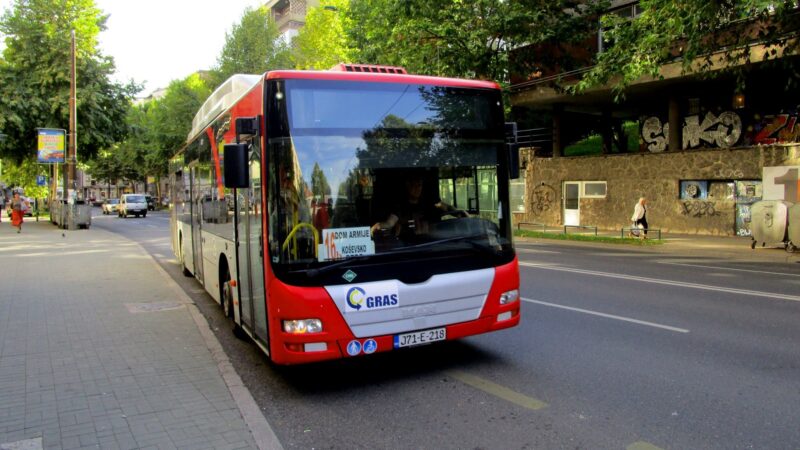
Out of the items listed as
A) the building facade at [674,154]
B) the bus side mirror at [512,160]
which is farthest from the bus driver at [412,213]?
the building facade at [674,154]

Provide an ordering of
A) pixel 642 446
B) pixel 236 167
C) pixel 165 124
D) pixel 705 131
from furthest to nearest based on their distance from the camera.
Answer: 1. pixel 165 124
2. pixel 705 131
3. pixel 236 167
4. pixel 642 446

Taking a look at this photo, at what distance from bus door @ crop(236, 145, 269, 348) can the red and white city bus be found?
3 cm

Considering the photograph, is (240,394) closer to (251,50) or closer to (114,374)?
(114,374)

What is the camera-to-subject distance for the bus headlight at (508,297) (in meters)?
5.32

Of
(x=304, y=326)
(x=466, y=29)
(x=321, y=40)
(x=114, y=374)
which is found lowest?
(x=114, y=374)

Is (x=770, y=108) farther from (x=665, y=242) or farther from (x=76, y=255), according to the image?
(x=76, y=255)

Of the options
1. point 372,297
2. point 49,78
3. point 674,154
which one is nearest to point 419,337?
point 372,297

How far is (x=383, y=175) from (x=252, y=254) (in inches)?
58.5

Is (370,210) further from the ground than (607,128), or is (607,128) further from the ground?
(607,128)

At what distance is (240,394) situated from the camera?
4.86m

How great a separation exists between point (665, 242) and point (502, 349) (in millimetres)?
14894

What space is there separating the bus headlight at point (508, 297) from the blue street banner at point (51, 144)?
1055 inches

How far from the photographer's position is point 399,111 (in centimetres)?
496

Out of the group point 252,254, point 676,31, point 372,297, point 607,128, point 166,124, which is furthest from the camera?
point 166,124
